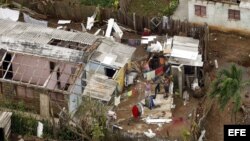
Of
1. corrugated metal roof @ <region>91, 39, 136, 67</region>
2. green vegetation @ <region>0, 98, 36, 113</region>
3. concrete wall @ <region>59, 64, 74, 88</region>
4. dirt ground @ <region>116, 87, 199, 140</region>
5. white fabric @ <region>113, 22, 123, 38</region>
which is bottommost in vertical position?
dirt ground @ <region>116, 87, 199, 140</region>

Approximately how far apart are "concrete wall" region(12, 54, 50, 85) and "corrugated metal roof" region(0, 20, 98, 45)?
3.25 ft

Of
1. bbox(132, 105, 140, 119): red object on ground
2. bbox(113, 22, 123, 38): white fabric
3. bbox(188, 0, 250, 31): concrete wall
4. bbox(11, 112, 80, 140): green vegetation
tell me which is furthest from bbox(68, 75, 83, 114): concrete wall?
bbox(188, 0, 250, 31): concrete wall

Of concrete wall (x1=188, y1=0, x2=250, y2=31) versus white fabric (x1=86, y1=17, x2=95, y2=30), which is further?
white fabric (x1=86, y1=17, x2=95, y2=30)

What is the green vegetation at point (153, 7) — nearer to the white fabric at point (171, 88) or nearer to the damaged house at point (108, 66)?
the damaged house at point (108, 66)

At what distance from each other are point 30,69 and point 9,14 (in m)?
6.48

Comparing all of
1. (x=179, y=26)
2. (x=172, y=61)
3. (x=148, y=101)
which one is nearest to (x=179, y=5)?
(x=179, y=26)

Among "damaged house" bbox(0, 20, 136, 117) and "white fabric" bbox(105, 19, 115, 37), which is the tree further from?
"white fabric" bbox(105, 19, 115, 37)

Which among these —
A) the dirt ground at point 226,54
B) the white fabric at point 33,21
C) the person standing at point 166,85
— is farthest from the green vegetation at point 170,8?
the white fabric at point 33,21

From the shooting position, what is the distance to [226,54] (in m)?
33.1

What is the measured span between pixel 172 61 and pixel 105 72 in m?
3.27

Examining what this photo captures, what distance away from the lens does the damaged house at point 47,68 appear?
93.8 ft

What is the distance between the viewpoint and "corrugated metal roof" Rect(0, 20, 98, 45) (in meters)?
30.6

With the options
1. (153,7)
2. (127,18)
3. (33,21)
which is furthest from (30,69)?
(153,7)

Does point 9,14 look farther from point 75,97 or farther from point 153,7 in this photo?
point 75,97
